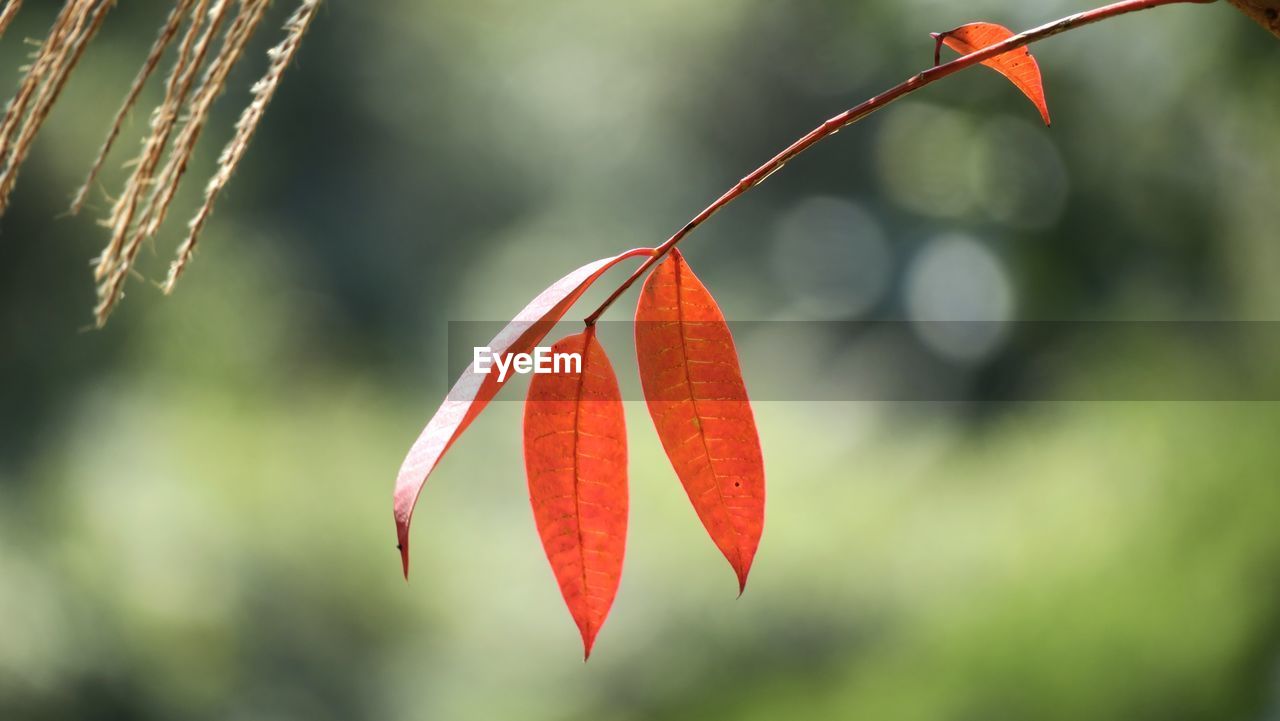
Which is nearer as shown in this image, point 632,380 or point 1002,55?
point 1002,55

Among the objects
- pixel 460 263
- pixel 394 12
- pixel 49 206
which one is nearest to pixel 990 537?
pixel 460 263

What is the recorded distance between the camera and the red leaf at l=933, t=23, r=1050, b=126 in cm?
29

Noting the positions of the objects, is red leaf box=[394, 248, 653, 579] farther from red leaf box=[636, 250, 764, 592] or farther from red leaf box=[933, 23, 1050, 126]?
red leaf box=[933, 23, 1050, 126]

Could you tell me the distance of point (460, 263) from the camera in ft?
7.87

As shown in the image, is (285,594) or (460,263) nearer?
(285,594)

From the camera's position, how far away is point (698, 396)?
27 centimetres

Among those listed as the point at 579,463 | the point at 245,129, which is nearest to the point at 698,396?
the point at 579,463

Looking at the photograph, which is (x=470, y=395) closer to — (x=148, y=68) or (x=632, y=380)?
(x=148, y=68)

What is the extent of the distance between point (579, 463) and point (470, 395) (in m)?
0.05

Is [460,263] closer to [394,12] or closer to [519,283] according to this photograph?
[519,283]

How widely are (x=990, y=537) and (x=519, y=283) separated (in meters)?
1.12

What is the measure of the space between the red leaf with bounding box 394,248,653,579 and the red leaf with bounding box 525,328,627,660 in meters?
0.03

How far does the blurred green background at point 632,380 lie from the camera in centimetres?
162

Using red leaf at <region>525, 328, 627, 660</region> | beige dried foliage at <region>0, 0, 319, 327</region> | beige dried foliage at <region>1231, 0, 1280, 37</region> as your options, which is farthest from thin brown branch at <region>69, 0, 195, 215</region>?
beige dried foliage at <region>1231, 0, 1280, 37</region>
